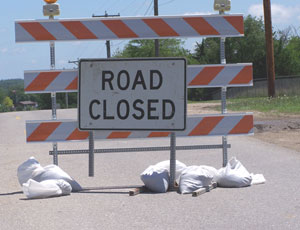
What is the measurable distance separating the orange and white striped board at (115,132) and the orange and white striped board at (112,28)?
1123mm

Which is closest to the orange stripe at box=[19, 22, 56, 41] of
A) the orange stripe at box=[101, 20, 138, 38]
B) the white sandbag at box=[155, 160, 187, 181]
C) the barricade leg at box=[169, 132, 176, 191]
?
the orange stripe at box=[101, 20, 138, 38]

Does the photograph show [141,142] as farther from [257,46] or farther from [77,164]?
[257,46]

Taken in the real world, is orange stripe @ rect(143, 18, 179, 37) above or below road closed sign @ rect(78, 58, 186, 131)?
above

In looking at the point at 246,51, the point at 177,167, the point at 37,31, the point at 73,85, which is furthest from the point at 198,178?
the point at 246,51

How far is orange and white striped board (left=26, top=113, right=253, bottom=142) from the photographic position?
25.6 ft

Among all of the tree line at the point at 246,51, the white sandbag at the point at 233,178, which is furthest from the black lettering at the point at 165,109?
the tree line at the point at 246,51

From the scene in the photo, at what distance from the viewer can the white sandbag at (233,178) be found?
24.5 ft

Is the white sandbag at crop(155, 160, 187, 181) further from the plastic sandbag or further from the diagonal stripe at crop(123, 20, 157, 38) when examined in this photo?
the diagonal stripe at crop(123, 20, 157, 38)

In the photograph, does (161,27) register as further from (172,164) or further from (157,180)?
(157,180)

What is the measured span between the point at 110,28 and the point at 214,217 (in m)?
3.18

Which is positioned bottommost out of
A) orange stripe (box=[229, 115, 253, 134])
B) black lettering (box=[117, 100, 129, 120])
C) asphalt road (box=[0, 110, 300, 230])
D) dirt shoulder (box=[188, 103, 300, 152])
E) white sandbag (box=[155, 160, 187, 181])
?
asphalt road (box=[0, 110, 300, 230])

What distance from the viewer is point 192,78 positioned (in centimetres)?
786

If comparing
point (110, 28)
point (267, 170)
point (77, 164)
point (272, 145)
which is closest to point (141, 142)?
point (272, 145)

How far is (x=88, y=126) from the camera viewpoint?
7371mm
